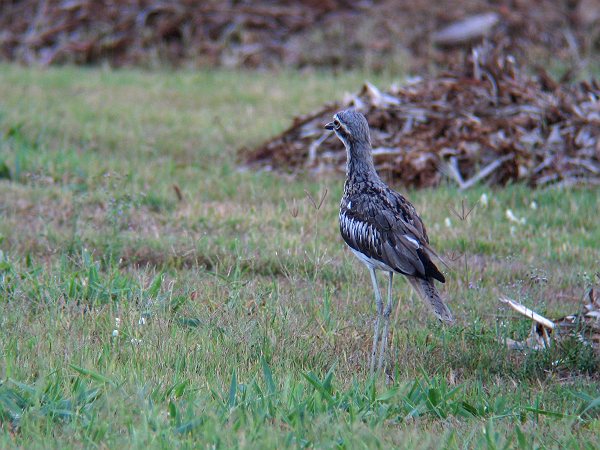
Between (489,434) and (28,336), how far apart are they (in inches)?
122

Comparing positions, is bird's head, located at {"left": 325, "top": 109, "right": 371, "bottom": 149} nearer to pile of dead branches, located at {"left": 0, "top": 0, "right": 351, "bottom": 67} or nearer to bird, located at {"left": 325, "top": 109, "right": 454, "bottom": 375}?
bird, located at {"left": 325, "top": 109, "right": 454, "bottom": 375}

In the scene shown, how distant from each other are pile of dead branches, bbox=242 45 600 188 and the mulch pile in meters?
4.43

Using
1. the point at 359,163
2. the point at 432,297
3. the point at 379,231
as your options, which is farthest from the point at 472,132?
the point at 432,297

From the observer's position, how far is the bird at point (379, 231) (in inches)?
242

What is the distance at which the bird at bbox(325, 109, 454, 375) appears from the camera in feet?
20.1

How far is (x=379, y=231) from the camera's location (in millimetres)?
6285

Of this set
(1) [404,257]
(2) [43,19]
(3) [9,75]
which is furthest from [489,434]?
(2) [43,19]

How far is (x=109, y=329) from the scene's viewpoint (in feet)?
20.9

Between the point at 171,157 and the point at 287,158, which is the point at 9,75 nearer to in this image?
the point at 171,157

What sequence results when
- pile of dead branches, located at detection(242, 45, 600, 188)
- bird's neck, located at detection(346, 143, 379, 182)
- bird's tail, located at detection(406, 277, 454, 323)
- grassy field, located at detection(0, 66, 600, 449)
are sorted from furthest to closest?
pile of dead branches, located at detection(242, 45, 600, 188), bird's neck, located at detection(346, 143, 379, 182), bird's tail, located at detection(406, 277, 454, 323), grassy field, located at detection(0, 66, 600, 449)

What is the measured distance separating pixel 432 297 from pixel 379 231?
563 mm

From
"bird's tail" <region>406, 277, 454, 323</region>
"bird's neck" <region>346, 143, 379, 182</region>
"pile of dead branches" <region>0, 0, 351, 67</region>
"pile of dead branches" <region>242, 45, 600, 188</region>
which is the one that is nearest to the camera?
"bird's tail" <region>406, 277, 454, 323</region>

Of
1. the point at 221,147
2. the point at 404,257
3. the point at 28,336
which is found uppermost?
the point at 404,257

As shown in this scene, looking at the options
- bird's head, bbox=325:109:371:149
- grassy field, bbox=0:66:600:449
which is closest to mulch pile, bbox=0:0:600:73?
grassy field, bbox=0:66:600:449
